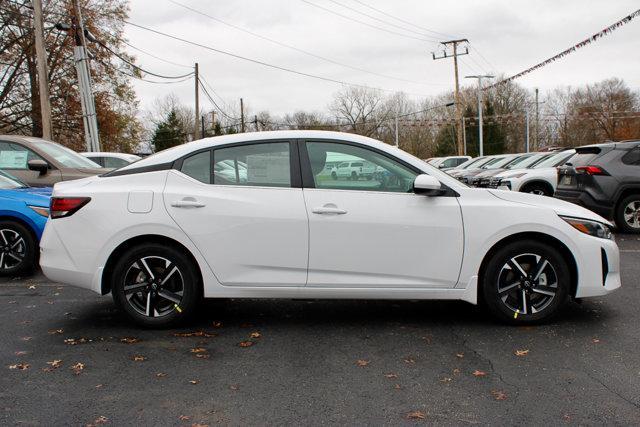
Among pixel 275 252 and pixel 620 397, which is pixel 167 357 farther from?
pixel 620 397

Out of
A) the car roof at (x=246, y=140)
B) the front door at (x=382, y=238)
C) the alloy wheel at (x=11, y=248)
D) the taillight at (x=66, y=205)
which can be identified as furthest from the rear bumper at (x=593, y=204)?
the alloy wheel at (x=11, y=248)

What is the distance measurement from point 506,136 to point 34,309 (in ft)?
211

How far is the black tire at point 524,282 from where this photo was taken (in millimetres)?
4371

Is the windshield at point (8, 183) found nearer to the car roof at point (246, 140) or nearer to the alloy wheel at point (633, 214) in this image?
the car roof at point (246, 140)

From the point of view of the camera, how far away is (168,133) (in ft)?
232

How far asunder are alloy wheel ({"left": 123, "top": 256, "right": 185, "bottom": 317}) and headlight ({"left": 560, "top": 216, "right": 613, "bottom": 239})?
3172 millimetres

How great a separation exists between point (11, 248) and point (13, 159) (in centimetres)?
321

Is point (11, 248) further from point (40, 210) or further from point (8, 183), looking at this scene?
point (8, 183)

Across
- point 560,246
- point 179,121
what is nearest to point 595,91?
point 179,121

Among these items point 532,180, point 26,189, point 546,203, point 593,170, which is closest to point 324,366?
point 546,203

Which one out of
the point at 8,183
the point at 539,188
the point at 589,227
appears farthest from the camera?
the point at 539,188

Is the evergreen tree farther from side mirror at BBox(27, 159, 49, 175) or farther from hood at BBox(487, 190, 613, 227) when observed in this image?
hood at BBox(487, 190, 613, 227)

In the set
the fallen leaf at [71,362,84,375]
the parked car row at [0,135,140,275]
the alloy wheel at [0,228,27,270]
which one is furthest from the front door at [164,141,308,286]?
the alloy wheel at [0,228,27,270]

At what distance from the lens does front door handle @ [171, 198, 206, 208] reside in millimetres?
4344
